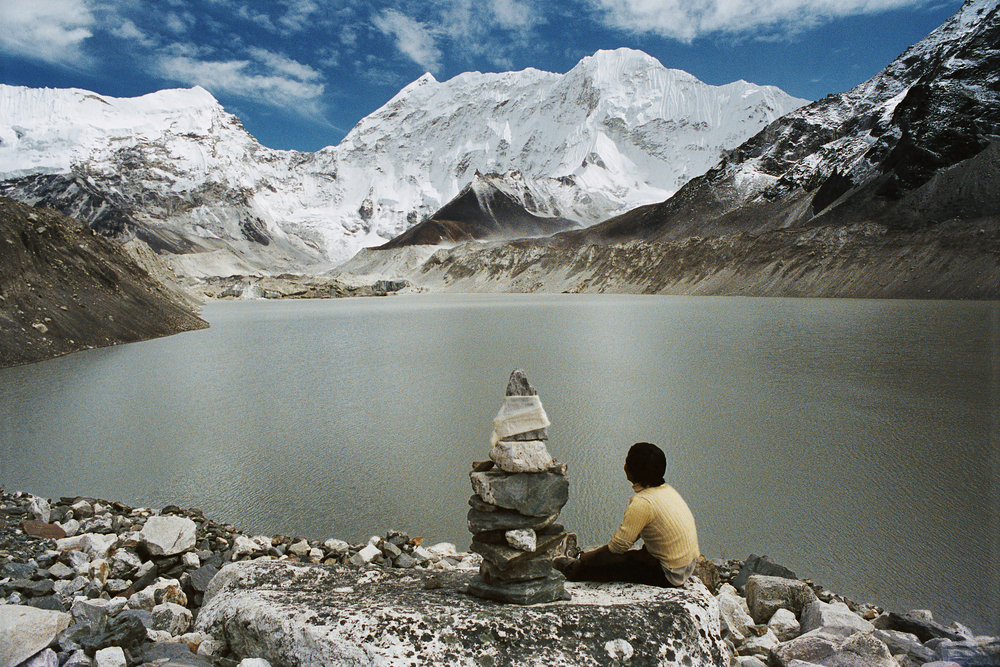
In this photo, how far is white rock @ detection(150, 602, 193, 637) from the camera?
292 centimetres

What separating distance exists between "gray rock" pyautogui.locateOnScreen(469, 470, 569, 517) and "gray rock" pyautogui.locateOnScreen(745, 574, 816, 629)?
57.9 inches

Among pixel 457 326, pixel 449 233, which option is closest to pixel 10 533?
pixel 457 326

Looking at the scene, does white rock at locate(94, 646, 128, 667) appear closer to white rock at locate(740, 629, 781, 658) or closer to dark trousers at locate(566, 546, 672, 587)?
dark trousers at locate(566, 546, 672, 587)

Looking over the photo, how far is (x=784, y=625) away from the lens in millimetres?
3096

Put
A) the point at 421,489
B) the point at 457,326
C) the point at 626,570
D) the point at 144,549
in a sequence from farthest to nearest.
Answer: the point at 457,326, the point at 421,489, the point at 144,549, the point at 626,570

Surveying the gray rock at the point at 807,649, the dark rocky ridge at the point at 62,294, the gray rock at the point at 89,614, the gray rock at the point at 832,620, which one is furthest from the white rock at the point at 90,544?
the dark rocky ridge at the point at 62,294

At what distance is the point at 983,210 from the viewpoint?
134 feet

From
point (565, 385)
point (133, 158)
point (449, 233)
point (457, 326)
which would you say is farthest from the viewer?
point (133, 158)

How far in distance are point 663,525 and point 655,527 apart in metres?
0.04

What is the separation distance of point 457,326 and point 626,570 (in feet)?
68.9

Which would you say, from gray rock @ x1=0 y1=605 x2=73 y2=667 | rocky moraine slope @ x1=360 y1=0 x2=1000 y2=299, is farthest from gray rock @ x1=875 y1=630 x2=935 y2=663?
rocky moraine slope @ x1=360 y1=0 x2=1000 y2=299

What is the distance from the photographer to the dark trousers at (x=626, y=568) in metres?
2.92

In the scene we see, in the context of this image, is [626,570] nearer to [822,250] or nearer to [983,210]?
[822,250]

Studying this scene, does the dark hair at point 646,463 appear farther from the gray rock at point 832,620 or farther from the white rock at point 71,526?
the white rock at point 71,526
